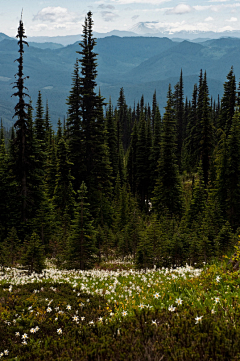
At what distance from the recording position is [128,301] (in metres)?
6.09

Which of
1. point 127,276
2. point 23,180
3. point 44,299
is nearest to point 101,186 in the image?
point 23,180

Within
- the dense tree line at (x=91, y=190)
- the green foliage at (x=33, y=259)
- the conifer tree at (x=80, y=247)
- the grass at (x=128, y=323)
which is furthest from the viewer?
the dense tree line at (x=91, y=190)

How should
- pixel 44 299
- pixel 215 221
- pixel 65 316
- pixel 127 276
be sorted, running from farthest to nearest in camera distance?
pixel 215 221 < pixel 127 276 < pixel 44 299 < pixel 65 316

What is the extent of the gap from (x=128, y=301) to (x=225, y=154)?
2944cm

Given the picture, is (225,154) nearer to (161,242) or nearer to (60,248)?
(161,242)

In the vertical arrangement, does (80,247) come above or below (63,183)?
below

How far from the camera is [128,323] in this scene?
4.79 m

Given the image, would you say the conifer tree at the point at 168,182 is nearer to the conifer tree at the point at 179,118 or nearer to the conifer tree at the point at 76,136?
the conifer tree at the point at 76,136

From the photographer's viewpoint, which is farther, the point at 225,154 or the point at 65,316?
the point at 225,154

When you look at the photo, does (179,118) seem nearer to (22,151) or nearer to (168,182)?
(168,182)

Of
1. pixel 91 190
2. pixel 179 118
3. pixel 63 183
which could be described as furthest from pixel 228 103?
pixel 63 183

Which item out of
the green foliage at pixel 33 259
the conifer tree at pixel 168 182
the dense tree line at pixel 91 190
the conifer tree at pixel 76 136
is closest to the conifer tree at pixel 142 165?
the dense tree line at pixel 91 190

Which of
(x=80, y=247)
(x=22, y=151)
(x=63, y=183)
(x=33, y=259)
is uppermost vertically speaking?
(x=22, y=151)

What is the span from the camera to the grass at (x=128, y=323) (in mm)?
3877
